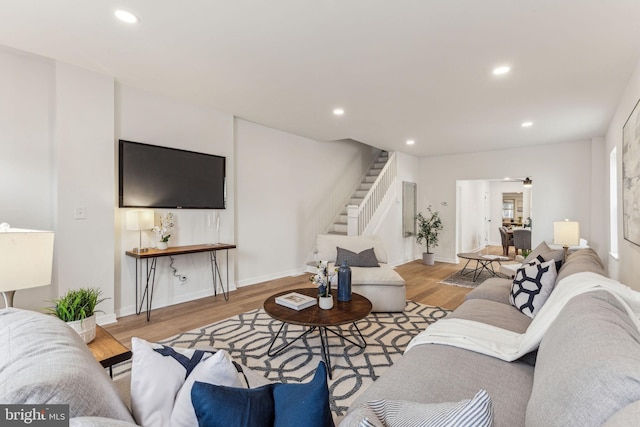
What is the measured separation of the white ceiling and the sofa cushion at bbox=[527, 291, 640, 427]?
6.36 ft

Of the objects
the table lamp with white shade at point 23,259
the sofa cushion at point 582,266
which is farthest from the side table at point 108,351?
the sofa cushion at point 582,266

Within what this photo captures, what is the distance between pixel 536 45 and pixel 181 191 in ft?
12.8

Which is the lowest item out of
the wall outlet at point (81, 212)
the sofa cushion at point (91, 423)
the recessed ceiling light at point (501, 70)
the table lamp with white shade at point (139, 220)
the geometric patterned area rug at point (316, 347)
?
the geometric patterned area rug at point (316, 347)

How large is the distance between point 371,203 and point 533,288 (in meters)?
3.92

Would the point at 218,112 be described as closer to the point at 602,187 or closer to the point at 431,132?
the point at 431,132

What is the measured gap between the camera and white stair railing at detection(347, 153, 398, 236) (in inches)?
224

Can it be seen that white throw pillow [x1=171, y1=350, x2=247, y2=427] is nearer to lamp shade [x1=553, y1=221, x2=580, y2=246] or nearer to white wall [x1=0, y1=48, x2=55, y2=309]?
white wall [x1=0, y1=48, x2=55, y2=309]

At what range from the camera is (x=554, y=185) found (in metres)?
5.87

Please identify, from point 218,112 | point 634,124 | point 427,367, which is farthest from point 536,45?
point 218,112

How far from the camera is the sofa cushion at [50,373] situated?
650mm

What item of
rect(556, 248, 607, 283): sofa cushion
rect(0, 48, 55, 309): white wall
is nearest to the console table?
rect(0, 48, 55, 309): white wall

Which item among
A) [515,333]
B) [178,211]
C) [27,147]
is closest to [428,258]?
[515,333]

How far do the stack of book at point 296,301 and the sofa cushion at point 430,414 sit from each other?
1718 mm

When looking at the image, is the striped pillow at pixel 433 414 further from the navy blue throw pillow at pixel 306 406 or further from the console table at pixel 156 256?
the console table at pixel 156 256
